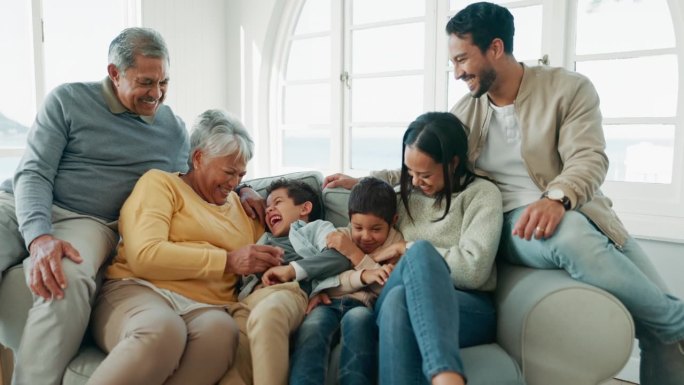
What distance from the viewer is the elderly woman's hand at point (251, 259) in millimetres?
1621

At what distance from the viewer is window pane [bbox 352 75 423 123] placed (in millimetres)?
3381

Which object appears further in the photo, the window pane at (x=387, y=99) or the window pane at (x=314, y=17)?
the window pane at (x=314, y=17)

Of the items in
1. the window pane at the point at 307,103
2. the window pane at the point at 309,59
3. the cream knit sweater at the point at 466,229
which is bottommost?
the cream knit sweater at the point at 466,229

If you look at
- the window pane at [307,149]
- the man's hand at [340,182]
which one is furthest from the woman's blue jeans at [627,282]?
the window pane at [307,149]

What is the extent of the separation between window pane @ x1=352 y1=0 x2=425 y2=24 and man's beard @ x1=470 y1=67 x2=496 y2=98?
1.65 m

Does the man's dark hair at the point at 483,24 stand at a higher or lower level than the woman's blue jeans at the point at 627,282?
higher

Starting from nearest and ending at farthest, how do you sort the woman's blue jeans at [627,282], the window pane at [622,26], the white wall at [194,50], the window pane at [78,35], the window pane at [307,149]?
the woman's blue jeans at [627,282] → the window pane at [622,26] → the window pane at [78,35] → the white wall at [194,50] → the window pane at [307,149]

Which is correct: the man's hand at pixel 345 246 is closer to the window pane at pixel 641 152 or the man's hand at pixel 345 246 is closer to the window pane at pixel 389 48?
the window pane at pixel 641 152

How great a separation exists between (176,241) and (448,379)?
0.93 meters

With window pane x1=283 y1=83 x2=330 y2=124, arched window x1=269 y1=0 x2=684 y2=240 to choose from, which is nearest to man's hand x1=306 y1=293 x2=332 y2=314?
arched window x1=269 y1=0 x2=684 y2=240

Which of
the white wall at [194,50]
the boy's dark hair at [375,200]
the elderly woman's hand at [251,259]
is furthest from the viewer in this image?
the white wall at [194,50]

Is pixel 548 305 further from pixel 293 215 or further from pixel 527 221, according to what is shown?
pixel 293 215

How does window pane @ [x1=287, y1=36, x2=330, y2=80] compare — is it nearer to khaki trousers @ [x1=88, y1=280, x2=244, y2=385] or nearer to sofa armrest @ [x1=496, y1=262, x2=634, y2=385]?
khaki trousers @ [x1=88, y1=280, x2=244, y2=385]

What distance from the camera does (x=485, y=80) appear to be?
5.75 ft
